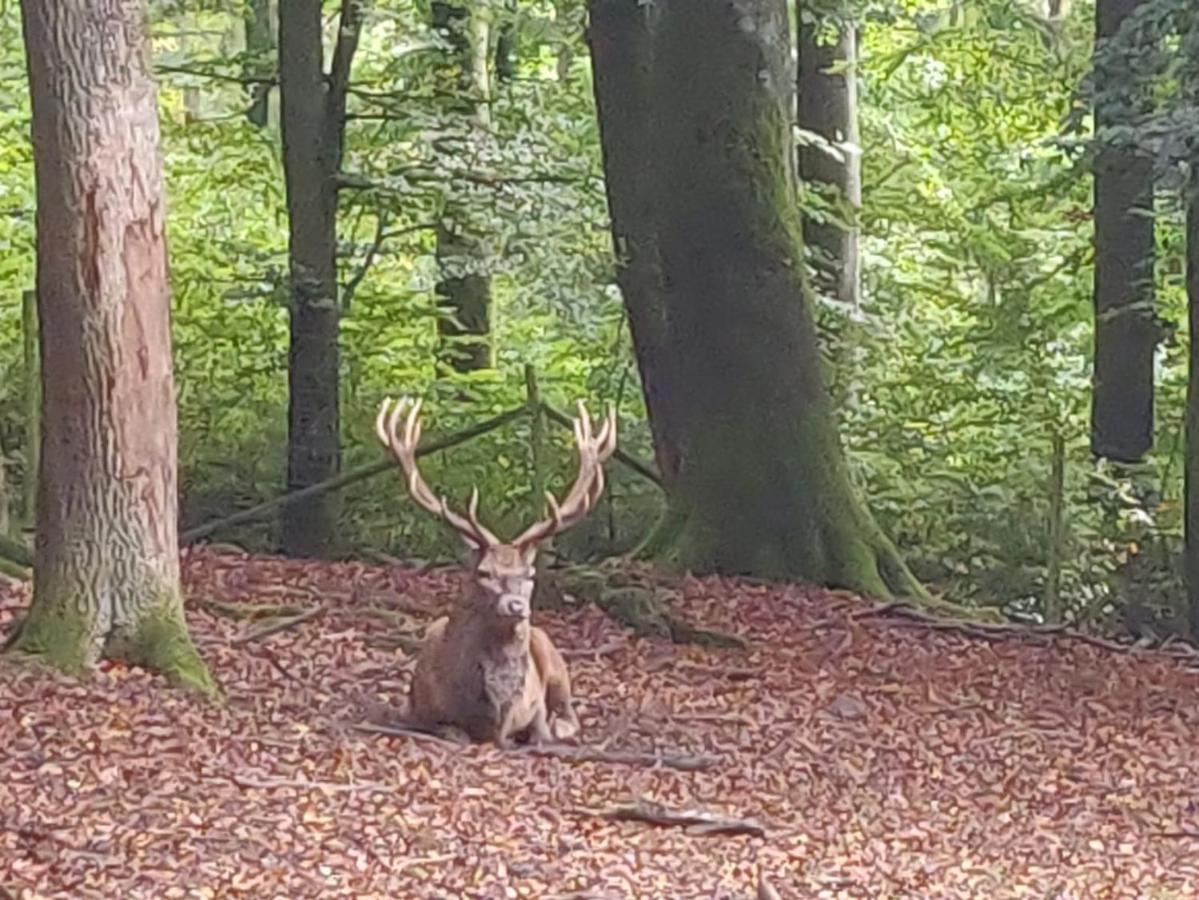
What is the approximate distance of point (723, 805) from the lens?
7.70m

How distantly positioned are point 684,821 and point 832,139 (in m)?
10.4

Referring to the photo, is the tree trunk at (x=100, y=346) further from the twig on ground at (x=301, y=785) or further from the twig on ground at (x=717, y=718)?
the twig on ground at (x=717, y=718)

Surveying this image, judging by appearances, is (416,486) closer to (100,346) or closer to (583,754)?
(583,754)

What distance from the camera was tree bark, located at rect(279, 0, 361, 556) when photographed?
43.7ft

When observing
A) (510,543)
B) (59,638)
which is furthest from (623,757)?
(59,638)

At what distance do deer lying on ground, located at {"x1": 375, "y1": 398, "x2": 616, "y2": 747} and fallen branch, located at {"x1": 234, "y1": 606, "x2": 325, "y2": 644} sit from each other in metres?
1.22

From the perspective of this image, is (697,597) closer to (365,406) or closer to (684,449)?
(684,449)

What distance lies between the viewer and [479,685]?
833 centimetres

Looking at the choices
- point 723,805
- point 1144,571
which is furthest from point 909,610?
point 723,805

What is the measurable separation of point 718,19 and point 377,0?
5316 millimetres

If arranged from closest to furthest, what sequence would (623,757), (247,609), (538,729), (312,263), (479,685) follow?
(623,757) → (479,685) → (538,729) → (247,609) → (312,263)

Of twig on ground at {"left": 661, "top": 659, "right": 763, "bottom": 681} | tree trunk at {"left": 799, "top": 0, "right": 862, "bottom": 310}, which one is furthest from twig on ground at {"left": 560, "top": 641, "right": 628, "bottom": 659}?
tree trunk at {"left": 799, "top": 0, "right": 862, "bottom": 310}

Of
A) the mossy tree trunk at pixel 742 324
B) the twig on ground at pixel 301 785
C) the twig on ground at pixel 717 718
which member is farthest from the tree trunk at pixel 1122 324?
the twig on ground at pixel 301 785

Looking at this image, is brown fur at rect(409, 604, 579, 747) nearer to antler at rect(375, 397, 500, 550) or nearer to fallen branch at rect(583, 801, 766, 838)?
antler at rect(375, 397, 500, 550)
